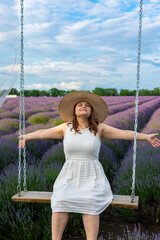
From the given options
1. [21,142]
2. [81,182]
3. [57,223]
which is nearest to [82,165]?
[81,182]

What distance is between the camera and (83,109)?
2578mm

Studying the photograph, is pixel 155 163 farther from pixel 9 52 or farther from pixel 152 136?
pixel 9 52

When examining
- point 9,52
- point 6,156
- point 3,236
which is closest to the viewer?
point 9,52

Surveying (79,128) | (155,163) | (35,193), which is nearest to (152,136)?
(79,128)

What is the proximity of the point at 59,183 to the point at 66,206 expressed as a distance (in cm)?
21

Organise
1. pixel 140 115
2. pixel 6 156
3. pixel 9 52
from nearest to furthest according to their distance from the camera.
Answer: pixel 9 52 → pixel 6 156 → pixel 140 115

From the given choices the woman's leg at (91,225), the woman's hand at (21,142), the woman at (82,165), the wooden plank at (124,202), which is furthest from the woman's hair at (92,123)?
the woman's leg at (91,225)

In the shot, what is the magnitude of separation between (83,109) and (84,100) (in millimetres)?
120

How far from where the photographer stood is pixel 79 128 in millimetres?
2598

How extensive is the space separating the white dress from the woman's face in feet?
0.44

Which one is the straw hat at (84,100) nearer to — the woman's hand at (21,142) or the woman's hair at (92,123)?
the woman's hair at (92,123)

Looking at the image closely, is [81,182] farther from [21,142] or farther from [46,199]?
[21,142]

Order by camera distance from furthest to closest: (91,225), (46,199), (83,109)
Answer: (83,109)
(46,199)
(91,225)

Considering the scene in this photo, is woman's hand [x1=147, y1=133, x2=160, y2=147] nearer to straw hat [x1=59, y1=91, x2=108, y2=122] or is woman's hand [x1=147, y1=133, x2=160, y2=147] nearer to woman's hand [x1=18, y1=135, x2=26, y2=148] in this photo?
straw hat [x1=59, y1=91, x2=108, y2=122]
